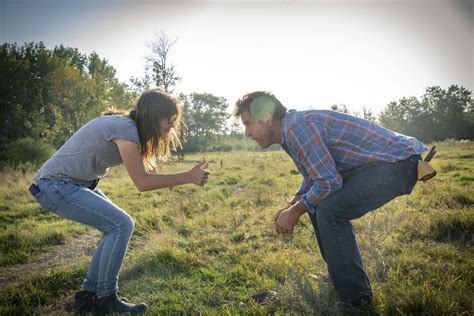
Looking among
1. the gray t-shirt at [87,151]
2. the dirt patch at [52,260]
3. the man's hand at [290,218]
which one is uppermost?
the gray t-shirt at [87,151]

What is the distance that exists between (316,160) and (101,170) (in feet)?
6.39

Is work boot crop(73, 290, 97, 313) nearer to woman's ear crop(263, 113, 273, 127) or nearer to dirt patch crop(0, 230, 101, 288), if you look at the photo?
dirt patch crop(0, 230, 101, 288)

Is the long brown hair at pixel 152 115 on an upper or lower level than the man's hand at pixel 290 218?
upper

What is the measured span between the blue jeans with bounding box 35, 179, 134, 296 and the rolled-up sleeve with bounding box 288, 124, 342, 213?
5.34 feet

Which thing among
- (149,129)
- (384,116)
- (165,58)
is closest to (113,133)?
(149,129)

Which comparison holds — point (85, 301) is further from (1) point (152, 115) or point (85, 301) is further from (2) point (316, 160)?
(2) point (316, 160)

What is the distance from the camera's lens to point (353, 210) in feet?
8.30

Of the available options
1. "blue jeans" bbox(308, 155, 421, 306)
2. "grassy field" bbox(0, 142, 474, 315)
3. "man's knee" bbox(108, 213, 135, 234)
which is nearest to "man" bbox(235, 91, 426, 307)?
"blue jeans" bbox(308, 155, 421, 306)

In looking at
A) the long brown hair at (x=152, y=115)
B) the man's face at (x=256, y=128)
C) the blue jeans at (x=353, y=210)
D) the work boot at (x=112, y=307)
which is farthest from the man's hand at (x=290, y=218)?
the work boot at (x=112, y=307)

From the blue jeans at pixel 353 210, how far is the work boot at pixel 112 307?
1.77 meters

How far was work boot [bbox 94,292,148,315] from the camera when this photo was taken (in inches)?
114

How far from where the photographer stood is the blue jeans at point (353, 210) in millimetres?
2510

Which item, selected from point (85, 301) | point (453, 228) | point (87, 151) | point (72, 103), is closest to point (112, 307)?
point (85, 301)

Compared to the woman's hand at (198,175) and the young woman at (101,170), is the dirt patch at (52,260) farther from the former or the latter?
the woman's hand at (198,175)
